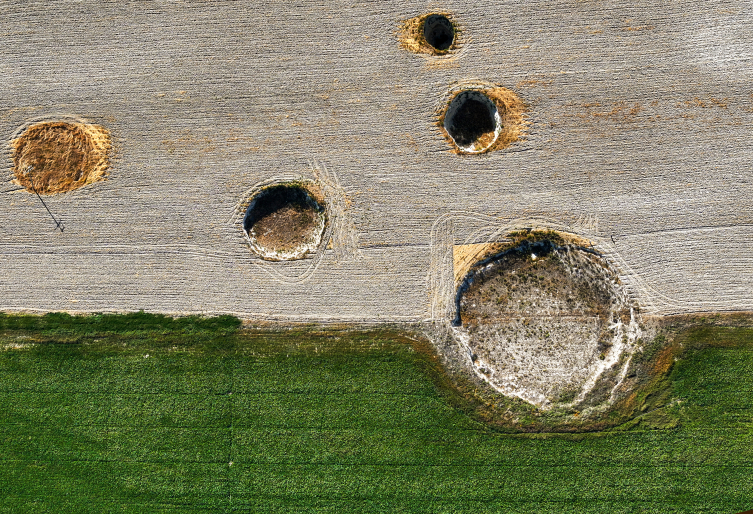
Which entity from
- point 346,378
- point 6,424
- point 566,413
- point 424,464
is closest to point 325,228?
point 346,378

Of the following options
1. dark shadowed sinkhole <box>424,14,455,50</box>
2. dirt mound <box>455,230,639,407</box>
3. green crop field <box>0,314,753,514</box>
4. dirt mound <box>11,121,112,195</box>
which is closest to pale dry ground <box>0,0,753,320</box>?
dirt mound <box>11,121,112,195</box>

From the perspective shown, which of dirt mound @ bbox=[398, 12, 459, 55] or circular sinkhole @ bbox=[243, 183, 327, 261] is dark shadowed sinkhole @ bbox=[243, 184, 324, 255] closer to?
circular sinkhole @ bbox=[243, 183, 327, 261]

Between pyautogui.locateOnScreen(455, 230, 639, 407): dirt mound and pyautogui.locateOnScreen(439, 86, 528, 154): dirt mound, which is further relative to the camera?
pyautogui.locateOnScreen(439, 86, 528, 154): dirt mound

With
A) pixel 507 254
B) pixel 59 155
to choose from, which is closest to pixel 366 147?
pixel 507 254

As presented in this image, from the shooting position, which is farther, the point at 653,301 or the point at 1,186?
the point at 1,186

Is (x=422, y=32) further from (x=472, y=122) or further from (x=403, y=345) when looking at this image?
(x=403, y=345)

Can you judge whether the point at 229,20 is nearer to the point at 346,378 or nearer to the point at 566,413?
the point at 346,378

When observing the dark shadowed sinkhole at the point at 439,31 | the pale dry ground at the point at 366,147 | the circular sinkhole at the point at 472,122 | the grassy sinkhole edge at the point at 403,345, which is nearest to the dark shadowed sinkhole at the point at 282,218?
the pale dry ground at the point at 366,147

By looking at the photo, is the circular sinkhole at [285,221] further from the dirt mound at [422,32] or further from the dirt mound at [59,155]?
the dirt mound at [422,32]
